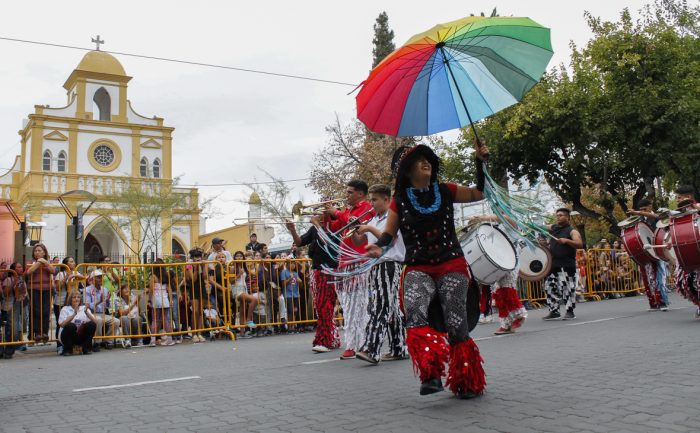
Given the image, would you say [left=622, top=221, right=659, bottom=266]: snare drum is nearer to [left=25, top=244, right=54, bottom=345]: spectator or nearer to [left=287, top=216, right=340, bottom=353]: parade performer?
[left=287, top=216, right=340, bottom=353]: parade performer

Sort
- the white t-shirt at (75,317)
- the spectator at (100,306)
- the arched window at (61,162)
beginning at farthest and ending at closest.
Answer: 1. the arched window at (61,162)
2. the spectator at (100,306)
3. the white t-shirt at (75,317)

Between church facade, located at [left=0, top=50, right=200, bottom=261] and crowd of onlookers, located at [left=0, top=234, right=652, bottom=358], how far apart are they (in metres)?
31.0

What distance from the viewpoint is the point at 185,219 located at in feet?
157

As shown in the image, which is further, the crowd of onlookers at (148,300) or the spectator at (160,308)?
the spectator at (160,308)

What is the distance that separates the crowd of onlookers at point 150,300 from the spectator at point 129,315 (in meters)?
0.02

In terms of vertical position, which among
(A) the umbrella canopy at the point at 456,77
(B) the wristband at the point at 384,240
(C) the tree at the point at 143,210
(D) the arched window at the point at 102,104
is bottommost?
(B) the wristband at the point at 384,240

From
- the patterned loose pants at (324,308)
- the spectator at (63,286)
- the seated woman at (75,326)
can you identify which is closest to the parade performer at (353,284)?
the patterned loose pants at (324,308)

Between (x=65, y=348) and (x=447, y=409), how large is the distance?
8068 mm

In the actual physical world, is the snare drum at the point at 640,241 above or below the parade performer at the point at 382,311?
above

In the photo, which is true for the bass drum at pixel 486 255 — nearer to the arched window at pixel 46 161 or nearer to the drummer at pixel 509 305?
the drummer at pixel 509 305

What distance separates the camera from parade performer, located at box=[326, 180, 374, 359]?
24.4 ft

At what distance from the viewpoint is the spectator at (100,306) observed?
11.4 m

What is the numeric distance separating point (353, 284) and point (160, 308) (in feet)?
18.2

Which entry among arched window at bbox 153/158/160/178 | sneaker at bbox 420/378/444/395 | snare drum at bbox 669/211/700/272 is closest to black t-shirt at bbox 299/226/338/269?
sneaker at bbox 420/378/444/395
